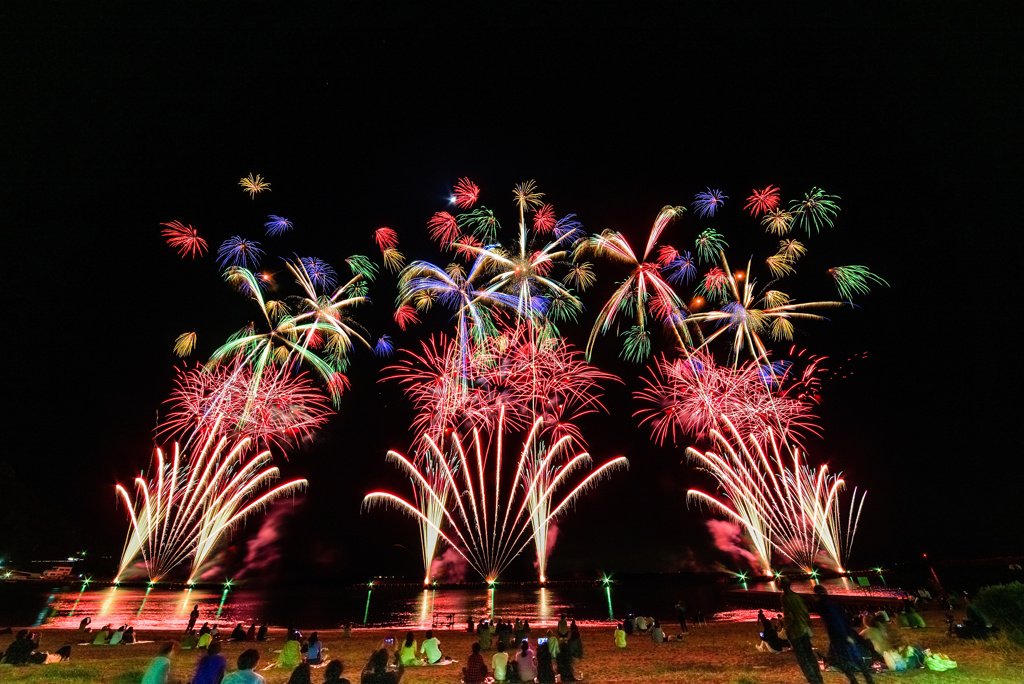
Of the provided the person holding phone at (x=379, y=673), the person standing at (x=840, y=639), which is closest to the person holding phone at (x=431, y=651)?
the person holding phone at (x=379, y=673)

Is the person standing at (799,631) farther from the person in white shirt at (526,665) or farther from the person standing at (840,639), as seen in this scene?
the person in white shirt at (526,665)

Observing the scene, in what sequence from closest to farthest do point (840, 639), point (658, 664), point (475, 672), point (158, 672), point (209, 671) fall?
point (209, 671) → point (158, 672) → point (840, 639) → point (475, 672) → point (658, 664)

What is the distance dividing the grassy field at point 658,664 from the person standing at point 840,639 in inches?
85.8

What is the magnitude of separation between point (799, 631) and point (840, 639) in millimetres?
699

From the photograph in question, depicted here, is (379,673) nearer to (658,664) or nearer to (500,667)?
(500,667)

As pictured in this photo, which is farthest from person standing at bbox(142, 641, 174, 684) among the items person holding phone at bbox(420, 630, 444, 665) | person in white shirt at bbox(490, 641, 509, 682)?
person holding phone at bbox(420, 630, 444, 665)

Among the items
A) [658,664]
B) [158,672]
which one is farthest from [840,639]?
[158,672]

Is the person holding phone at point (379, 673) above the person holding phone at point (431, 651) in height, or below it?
below

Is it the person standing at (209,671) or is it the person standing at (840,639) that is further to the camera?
the person standing at (840,639)

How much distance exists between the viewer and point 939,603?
31453 millimetres

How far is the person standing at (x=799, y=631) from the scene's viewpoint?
8805mm

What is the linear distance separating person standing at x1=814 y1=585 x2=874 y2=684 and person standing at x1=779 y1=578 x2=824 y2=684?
321 millimetres

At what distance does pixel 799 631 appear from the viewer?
29.7 ft

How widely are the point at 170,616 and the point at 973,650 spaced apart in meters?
65.4
